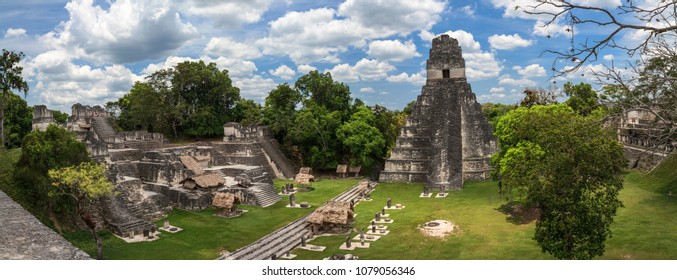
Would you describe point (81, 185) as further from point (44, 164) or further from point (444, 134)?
point (444, 134)

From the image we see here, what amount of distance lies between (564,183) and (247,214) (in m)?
16.2

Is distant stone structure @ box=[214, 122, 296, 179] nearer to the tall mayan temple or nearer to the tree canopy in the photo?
the tree canopy

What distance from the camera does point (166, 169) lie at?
27.4 metres

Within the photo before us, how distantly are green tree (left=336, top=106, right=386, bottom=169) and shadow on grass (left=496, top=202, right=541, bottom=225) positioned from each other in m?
13.9

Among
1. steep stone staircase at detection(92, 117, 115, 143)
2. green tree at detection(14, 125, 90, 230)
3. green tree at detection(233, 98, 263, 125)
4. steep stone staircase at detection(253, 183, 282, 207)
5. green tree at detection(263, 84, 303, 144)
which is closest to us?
A: green tree at detection(14, 125, 90, 230)

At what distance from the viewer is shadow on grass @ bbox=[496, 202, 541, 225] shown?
21.5 meters

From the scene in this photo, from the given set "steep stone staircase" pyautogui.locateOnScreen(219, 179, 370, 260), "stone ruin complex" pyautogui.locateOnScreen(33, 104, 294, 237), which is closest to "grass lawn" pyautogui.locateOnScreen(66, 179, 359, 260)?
"steep stone staircase" pyautogui.locateOnScreen(219, 179, 370, 260)

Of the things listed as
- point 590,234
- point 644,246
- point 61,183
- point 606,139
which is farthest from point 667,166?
point 61,183

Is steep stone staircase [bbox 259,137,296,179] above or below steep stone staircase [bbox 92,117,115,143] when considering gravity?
below

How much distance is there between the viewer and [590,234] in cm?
1239

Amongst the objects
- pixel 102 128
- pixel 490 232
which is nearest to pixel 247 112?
pixel 102 128

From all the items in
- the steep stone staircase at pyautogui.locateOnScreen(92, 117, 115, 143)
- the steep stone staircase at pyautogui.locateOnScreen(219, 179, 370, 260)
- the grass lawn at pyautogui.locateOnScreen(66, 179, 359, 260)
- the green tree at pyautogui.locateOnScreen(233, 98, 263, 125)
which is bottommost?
the steep stone staircase at pyautogui.locateOnScreen(219, 179, 370, 260)

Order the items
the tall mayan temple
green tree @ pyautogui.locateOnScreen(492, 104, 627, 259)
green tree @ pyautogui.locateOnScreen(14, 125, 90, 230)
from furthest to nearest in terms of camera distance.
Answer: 1. the tall mayan temple
2. green tree @ pyautogui.locateOnScreen(14, 125, 90, 230)
3. green tree @ pyautogui.locateOnScreen(492, 104, 627, 259)

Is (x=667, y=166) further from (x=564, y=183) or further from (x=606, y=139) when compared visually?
(x=564, y=183)
